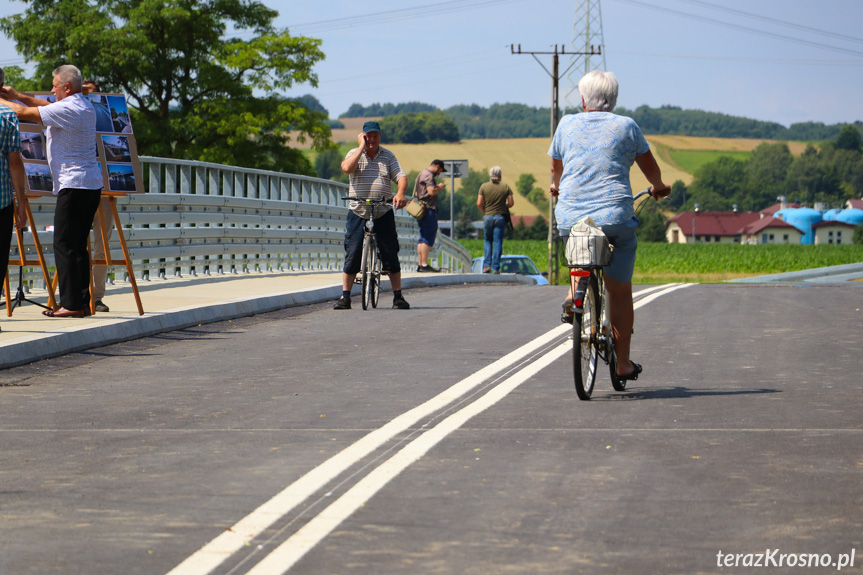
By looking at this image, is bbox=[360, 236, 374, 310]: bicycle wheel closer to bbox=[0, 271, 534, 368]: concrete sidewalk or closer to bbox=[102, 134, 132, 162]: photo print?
bbox=[0, 271, 534, 368]: concrete sidewalk

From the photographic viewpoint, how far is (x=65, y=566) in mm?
3846

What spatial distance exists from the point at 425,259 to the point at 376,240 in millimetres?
8303

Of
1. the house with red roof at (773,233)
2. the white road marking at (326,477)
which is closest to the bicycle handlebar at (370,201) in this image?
the white road marking at (326,477)

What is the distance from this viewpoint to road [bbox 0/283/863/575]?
13.1ft

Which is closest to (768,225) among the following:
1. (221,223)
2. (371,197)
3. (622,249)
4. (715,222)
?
(715,222)

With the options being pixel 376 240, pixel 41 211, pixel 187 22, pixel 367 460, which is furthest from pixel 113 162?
pixel 187 22

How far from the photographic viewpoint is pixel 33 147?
11.0 metres

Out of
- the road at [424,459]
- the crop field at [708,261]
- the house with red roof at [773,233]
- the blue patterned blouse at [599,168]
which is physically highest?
the blue patterned blouse at [599,168]

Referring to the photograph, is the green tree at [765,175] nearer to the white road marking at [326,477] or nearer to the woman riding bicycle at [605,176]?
the woman riding bicycle at [605,176]

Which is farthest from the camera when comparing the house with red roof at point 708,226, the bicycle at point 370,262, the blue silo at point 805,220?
the house with red roof at point 708,226

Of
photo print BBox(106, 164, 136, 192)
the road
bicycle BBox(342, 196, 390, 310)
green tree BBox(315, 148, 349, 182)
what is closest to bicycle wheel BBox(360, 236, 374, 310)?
bicycle BBox(342, 196, 390, 310)

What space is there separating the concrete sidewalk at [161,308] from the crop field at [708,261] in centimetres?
4293

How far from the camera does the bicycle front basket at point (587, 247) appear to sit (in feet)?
23.2

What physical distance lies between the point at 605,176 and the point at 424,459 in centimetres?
256
